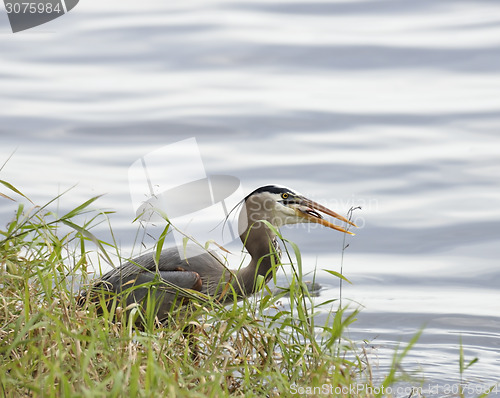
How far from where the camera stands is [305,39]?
467 inches

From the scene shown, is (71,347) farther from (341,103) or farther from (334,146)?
(341,103)

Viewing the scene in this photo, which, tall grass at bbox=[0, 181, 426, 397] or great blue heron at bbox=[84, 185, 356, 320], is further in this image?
great blue heron at bbox=[84, 185, 356, 320]

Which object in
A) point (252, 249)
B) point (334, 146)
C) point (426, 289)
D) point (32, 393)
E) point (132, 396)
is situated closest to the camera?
point (132, 396)

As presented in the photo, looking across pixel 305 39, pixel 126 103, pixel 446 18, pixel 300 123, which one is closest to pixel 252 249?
pixel 300 123

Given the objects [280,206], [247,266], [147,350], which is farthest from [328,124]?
[147,350]

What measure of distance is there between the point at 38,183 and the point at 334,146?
3046 millimetres

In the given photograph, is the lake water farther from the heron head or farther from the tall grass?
the tall grass

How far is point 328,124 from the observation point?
31.8 ft

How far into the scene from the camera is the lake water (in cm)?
680

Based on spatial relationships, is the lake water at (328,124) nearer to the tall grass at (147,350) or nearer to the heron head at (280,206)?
the heron head at (280,206)

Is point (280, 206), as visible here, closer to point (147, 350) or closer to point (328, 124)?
point (147, 350)

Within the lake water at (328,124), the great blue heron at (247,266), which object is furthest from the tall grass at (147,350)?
the lake water at (328,124)

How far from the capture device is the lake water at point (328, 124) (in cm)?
680

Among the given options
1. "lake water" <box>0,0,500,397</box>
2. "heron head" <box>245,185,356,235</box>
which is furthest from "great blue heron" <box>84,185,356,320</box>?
"lake water" <box>0,0,500,397</box>
